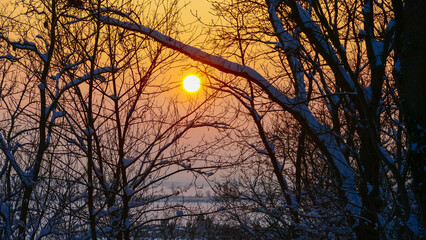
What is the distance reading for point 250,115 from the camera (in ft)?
43.5

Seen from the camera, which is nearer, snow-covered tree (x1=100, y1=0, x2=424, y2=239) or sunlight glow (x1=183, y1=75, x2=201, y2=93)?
snow-covered tree (x1=100, y1=0, x2=424, y2=239)

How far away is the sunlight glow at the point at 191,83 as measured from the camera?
9.12m

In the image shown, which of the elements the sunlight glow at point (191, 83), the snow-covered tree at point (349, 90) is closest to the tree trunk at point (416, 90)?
the snow-covered tree at point (349, 90)

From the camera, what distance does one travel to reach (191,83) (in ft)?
31.0

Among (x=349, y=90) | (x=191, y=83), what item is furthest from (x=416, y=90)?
(x=191, y=83)

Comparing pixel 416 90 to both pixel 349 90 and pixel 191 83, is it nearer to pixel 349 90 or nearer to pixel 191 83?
pixel 349 90

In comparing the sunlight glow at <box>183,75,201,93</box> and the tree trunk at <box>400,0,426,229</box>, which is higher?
the sunlight glow at <box>183,75,201,93</box>

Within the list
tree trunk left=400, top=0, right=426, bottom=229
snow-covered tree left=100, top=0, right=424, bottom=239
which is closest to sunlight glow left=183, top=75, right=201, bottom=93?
snow-covered tree left=100, top=0, right=424, bottom=239

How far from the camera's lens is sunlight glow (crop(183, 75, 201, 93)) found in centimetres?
912

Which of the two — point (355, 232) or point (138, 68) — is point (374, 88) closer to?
point (355, 232)

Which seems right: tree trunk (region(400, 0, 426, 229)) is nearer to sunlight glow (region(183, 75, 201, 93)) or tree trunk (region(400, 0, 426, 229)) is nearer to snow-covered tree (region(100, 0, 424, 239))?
snow-covered tree (region(100, 0, 424, 239))

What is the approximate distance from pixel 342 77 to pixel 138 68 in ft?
13.3

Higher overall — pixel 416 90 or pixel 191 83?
pixel 191 83

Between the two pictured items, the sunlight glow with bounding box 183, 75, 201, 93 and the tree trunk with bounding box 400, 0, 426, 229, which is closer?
the tree trunk with bounding box 400, 0, 426, 229
